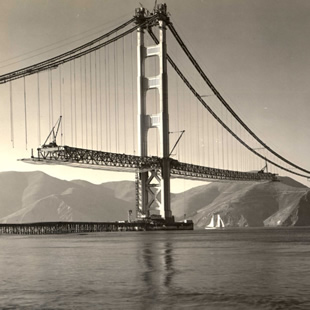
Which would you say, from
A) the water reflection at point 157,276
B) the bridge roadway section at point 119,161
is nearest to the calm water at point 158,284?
the water reflection at point 157,276

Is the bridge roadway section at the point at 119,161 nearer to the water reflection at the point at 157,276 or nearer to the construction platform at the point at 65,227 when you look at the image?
the construction platform at the point at 65,227

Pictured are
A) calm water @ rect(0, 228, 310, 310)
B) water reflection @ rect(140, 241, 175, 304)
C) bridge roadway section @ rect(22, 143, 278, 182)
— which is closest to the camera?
calm water @ rect(0, 228, 310, 310)

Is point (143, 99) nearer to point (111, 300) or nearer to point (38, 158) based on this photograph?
point (38, 158)

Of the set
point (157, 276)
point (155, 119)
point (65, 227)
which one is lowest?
point (65, 227)

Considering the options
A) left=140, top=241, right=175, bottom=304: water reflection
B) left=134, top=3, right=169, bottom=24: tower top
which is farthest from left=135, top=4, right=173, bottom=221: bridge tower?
left=140, top=241, right=175, bottom=304: water reflection

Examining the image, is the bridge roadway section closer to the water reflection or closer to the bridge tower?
the bridge tower

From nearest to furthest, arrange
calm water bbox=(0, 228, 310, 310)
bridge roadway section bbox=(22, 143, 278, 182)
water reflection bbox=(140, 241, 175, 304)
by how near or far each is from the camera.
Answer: calm water bbox=(0, 228, 310, 310), water reflection bbox=(140, 241, 175, 304), bridge roadway section bbox=(22, 143, 278, 182)

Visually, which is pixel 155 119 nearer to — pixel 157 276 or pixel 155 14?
pixel 155 14

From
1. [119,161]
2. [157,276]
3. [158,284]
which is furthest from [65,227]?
[158,284]

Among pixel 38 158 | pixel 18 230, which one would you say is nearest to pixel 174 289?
pixel 38 158
